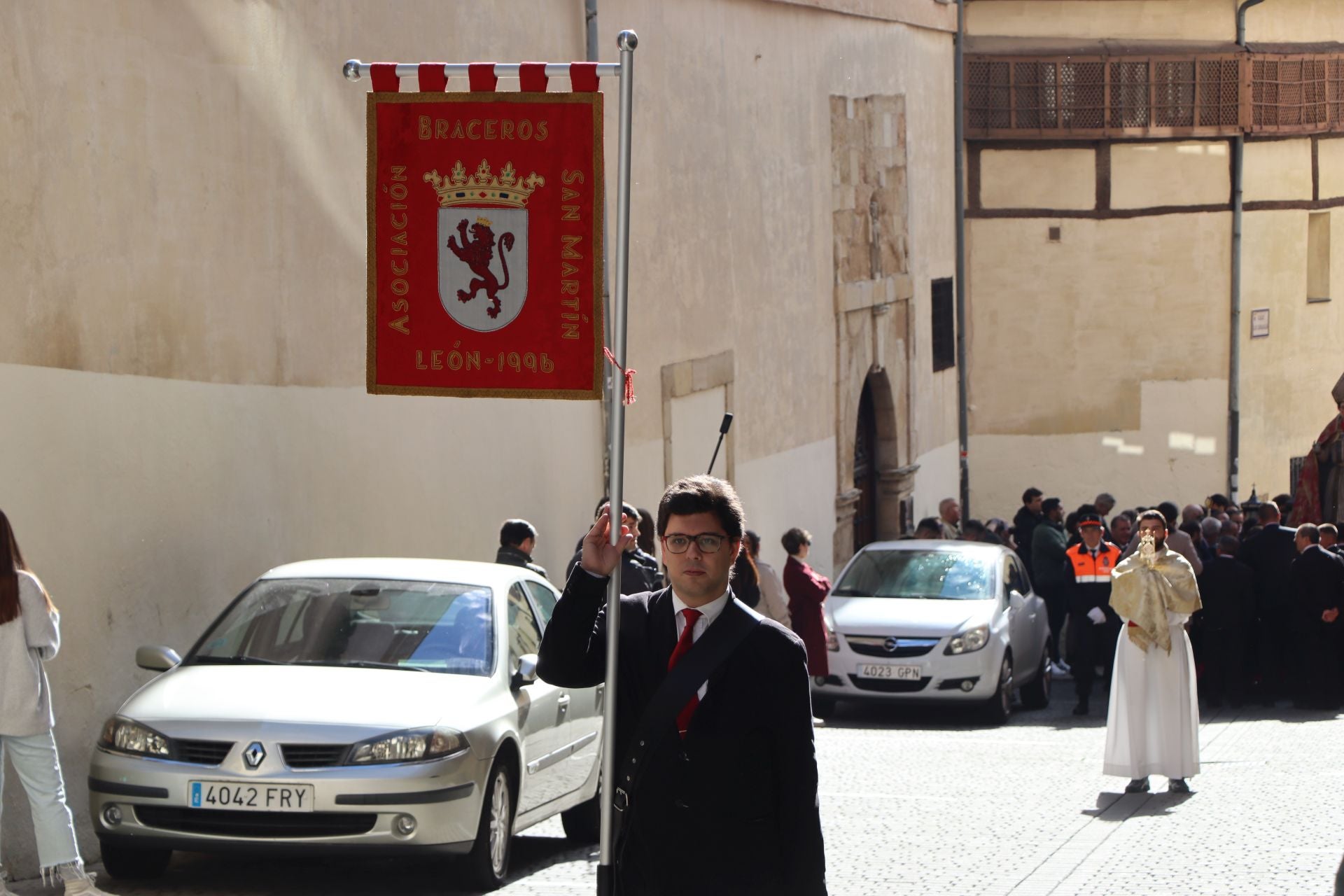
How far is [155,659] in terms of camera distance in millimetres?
9414

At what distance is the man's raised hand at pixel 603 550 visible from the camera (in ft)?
16.6

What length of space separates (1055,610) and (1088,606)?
7.74ft

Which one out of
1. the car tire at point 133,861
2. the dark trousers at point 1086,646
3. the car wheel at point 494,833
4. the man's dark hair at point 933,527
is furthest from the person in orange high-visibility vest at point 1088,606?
the car tire at point 133,861

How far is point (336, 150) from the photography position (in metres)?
13.5

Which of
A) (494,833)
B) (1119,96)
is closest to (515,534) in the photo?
(494,833)

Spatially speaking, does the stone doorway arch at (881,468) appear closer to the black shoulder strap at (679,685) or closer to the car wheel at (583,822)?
the car wheel at (583,822)

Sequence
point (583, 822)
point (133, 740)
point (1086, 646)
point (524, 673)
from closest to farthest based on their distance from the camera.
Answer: point (133, 740) < point (524, 673) < point (583, 822) < point (1086, 646)

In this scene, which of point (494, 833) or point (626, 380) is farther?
point (494, 833)

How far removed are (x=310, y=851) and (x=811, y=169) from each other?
15.8 metres

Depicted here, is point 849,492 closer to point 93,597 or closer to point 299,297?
point 299,297

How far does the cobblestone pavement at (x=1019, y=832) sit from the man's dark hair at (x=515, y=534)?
6.24 feet

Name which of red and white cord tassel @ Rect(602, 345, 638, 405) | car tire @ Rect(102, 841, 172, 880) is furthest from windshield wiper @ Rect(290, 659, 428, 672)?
red and white cord tassel @ Rect(602, 345, 638, 405)

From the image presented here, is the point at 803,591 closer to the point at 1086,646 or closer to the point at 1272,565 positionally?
the point at 1086,646

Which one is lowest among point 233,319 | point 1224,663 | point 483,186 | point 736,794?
point 1224,663
